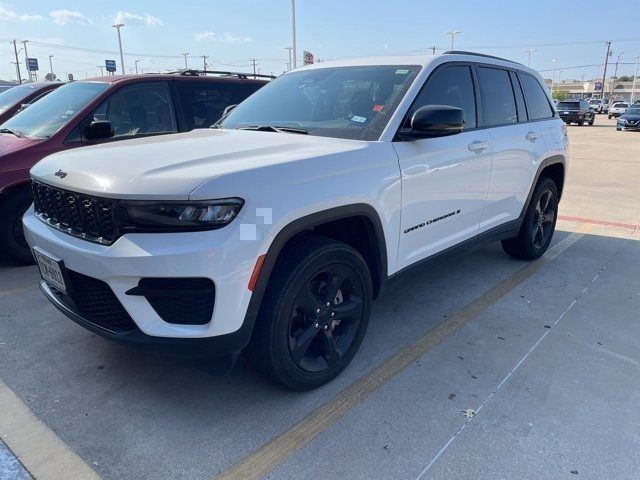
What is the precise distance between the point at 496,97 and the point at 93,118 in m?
3.96

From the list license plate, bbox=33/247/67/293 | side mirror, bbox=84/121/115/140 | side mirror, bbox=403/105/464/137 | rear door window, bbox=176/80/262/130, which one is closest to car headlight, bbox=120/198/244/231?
license plate, bbox=33/247/67/293

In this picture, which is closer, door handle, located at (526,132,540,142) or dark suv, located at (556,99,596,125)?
door handle, located at (526,132,540,142)

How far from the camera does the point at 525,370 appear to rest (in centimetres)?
314

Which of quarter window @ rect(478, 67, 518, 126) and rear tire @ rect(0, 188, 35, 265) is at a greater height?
quarter window @ rect(478, 67, 518, 126)

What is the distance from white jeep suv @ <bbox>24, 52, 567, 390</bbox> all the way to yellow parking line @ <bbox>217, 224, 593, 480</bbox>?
0.60ft

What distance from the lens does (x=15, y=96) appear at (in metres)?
8.33

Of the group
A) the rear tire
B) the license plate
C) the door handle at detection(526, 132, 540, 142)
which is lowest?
the rear tire

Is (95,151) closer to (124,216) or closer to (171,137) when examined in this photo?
(171,137)

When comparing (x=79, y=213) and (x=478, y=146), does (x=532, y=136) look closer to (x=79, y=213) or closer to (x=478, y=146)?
(x=478, y=146)

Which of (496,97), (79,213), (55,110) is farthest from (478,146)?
(55,110)

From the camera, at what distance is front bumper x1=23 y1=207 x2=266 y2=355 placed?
2197 mm

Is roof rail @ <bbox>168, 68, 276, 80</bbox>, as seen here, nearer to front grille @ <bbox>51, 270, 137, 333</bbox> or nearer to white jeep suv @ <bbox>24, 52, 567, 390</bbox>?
white jeep suv @ <bbox>24, 52, 567, 390</bbox>

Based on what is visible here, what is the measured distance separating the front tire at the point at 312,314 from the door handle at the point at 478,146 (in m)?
1.45

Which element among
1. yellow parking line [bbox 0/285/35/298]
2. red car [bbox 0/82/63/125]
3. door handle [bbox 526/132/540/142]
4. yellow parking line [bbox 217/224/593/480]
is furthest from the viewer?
red car [bbox 0/82/63/125]
